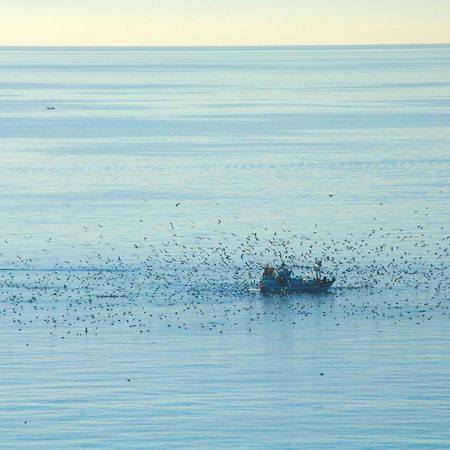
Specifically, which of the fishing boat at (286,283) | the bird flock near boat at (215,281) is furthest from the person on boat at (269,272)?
the bird flock near boat at (215,281)

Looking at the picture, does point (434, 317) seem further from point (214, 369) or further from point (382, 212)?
point (382, 212)

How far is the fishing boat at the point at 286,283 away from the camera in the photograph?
279ft

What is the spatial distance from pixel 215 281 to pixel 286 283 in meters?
4.86

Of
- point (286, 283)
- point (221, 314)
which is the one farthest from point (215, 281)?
point (221, 314)

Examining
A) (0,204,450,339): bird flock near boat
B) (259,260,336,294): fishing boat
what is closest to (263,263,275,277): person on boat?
(259,260,336,294): fishing boat

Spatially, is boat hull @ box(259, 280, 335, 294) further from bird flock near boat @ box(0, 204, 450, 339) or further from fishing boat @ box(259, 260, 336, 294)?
bird flock near boat @ box(0, 204, 450, 339)

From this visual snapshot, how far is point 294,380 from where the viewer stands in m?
68.1

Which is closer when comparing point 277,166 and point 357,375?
point 357,375

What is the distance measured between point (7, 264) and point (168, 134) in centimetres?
10542

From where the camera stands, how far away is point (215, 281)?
87.9 meters

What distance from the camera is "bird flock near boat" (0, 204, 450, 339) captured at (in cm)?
7938

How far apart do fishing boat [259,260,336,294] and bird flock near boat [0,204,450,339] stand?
570mm

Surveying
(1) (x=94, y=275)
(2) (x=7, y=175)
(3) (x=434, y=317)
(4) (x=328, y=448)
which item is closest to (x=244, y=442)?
(4) (x=328, y=448)

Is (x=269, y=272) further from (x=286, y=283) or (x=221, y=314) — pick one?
(x=221, y=314)
